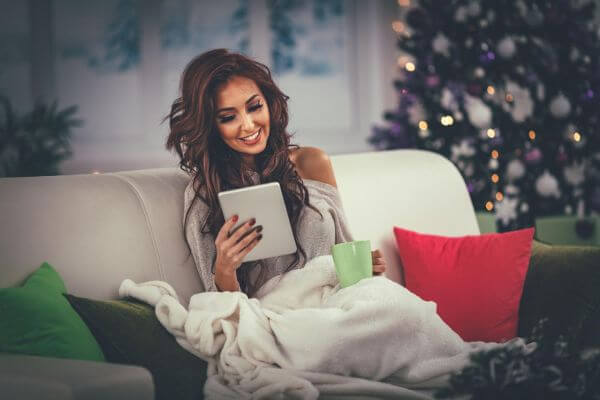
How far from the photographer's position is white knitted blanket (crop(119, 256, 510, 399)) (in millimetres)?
1607

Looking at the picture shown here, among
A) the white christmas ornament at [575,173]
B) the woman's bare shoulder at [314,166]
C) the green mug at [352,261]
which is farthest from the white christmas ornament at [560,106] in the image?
the green mug at [352,261]

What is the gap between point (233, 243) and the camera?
185cm

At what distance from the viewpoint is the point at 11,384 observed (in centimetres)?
121

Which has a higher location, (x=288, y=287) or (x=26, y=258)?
(x=26, y=258)

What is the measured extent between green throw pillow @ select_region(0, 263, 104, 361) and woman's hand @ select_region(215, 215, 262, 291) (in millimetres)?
431

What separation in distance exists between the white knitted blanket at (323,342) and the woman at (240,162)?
0.78 ft

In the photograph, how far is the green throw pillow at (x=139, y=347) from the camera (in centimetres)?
154

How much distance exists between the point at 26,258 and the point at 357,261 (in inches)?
29.9

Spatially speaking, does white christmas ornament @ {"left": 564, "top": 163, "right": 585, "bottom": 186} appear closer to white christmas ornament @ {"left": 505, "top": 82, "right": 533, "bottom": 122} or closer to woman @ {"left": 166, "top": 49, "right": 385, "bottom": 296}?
white christmas ornament @ {"left": 505, "top": 82, "right": 533, "bottom": 122}

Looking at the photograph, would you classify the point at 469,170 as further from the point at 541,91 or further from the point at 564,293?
the point at 564,293

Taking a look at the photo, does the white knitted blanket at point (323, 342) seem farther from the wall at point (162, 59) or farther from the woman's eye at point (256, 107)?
the wall at point (162, 59)

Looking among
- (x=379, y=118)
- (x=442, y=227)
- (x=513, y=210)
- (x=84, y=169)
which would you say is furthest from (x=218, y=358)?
(x=379, y=118)

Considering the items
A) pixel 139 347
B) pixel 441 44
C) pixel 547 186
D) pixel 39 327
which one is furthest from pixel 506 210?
pixel 39 327

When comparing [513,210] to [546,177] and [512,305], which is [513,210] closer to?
[546,177]
